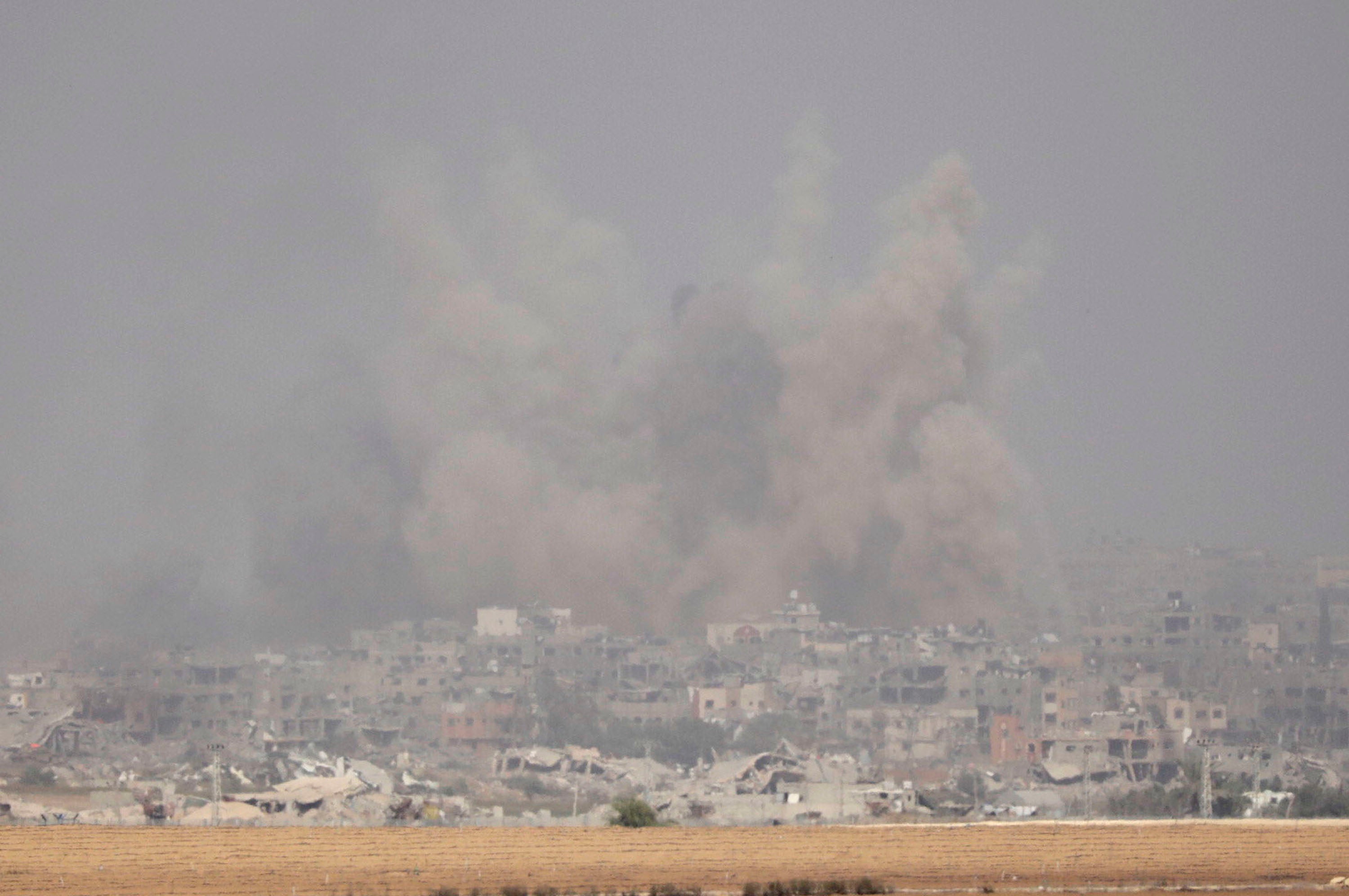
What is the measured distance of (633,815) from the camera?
30.2m

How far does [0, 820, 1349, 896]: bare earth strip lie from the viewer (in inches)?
945

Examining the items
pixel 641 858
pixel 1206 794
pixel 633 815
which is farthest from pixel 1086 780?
pixel 641 858

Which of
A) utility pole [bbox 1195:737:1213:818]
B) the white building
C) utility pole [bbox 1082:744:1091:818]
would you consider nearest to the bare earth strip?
utility pole [bbox 1195:737:1213:818]

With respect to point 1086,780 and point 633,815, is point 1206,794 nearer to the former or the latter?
point 1086,780

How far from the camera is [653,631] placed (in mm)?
58500

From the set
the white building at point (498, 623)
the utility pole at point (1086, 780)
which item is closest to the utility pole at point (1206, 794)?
the utility pole at point (1086, 780)

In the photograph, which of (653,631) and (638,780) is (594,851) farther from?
(653,631)

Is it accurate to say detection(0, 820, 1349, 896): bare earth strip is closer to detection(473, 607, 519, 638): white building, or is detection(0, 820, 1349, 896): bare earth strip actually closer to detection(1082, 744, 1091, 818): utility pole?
detection(1082, 744, 1091, 818): utility pole

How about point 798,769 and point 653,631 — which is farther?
point 653,631

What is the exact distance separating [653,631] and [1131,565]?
1934 centimetres

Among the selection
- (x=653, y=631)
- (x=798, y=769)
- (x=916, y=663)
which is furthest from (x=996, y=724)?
(x=653, y=631)

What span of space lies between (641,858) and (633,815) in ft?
14.8

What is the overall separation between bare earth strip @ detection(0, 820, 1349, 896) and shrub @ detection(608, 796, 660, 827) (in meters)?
2.08

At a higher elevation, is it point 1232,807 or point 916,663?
point 916,663
